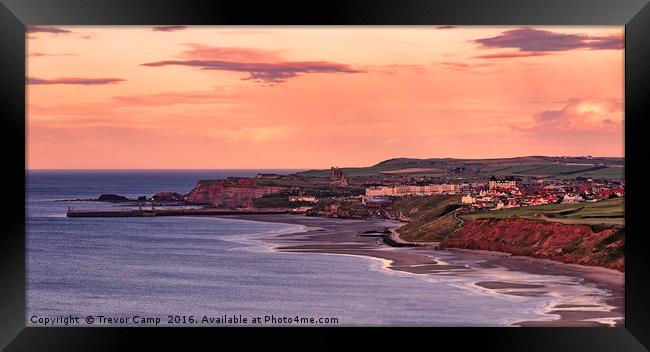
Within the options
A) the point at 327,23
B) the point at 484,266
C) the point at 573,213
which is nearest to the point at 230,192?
the point at 573,213

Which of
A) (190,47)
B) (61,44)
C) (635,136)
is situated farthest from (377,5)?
(61,44)

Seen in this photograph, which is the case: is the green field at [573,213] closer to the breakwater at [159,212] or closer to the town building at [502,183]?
the town building at [502,183]

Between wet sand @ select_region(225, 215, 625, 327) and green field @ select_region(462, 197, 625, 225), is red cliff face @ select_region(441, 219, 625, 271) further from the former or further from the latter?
green field @ select_region(462, 197, 625, 225)

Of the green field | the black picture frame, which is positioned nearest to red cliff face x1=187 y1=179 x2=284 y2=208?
the green field

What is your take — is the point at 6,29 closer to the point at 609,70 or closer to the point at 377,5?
the point at 377,5

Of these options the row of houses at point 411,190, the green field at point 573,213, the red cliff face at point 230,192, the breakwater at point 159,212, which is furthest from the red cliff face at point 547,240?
the red cliff face at point 230,192

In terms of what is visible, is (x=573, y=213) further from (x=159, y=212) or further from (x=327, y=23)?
(x=159, y=212)

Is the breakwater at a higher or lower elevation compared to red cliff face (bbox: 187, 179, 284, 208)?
lower
